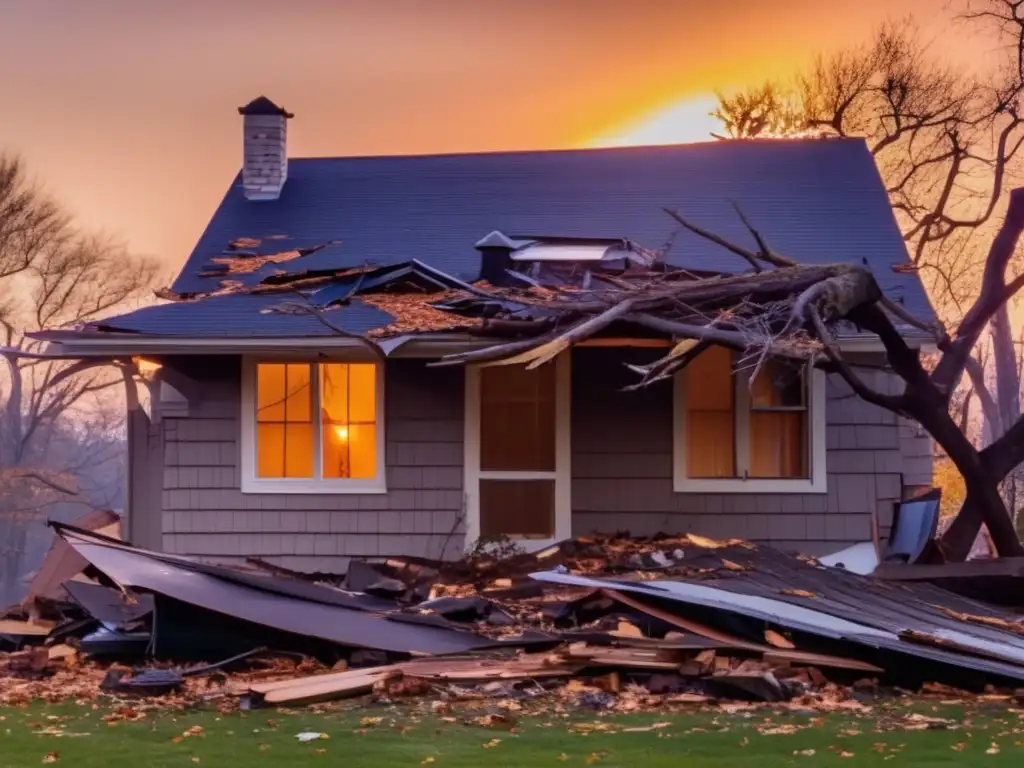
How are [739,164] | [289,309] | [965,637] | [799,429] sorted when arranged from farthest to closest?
[739,164], [799,429], [289,309], [965,637]

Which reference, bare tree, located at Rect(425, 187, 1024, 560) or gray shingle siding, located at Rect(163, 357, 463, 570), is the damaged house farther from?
bare tree, located at Rect(425, 187, 1024, 560)

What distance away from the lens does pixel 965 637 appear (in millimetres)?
8039

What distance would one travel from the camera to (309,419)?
11812 millimetres

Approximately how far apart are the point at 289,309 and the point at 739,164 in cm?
631

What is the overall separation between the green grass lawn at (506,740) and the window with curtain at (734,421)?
5.03 m

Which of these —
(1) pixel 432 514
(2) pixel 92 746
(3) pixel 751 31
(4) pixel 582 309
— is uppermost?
(3) pixel 751 31

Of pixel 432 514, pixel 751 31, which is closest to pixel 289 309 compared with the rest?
pixel 432 514

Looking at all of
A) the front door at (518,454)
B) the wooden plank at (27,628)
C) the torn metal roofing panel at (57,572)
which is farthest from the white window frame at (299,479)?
the wooden plank at (27,628)

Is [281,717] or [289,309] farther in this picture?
[289,309]

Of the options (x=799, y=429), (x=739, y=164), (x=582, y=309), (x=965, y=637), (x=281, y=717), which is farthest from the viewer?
(x=739, y=164)

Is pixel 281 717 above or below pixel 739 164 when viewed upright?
below

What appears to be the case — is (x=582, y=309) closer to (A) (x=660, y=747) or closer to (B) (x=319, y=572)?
(B) (x=319, y=572)

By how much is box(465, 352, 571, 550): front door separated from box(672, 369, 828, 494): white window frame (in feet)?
3.43

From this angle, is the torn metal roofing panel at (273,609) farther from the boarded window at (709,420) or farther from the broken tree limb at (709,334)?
the boarded window at (709,420)
